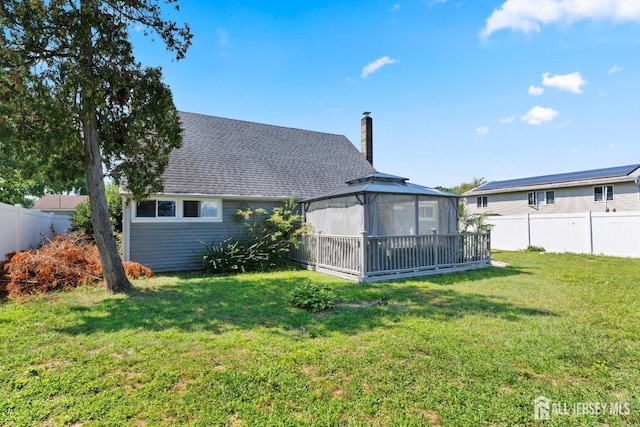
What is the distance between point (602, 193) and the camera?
61.6ft

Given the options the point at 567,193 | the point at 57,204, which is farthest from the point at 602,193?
the point at 57,204

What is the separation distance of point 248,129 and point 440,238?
1101cm

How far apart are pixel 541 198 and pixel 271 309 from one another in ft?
75.7

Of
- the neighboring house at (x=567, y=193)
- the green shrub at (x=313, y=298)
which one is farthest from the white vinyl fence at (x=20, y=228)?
the neighboring house at (x=567, y=193)

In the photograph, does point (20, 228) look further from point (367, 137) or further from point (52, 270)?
point (367, 137)

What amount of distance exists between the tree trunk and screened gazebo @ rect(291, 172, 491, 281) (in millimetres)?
5560

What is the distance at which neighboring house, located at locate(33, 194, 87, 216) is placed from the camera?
3152cm

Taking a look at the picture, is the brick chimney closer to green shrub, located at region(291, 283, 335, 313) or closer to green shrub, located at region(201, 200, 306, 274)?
green shrub, located at region(201, 200, 306, 274)

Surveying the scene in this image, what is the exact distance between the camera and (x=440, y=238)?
994 centimetres

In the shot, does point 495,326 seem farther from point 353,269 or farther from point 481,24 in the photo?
point 481,24

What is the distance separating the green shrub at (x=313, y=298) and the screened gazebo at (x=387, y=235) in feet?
8.89

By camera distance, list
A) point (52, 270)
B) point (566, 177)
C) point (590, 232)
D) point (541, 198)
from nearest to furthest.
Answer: point (52, 270) → point (590, 232) → point (566, 177) → point (541, 198)

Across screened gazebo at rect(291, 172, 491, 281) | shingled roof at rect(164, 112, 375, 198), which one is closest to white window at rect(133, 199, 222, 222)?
shingled roof at rect(164, 112, 375, 198)

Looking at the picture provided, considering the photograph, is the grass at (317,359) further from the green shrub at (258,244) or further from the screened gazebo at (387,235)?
the green shrub at (258,244)
